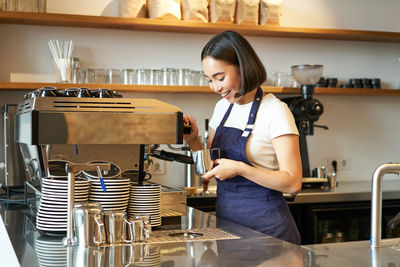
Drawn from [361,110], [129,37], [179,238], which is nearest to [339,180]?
[361,110]

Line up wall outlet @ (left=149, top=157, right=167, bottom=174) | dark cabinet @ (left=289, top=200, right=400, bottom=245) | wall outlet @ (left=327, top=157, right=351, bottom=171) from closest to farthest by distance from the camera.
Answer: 1. dark cabinet @ (left=289, top=200, right=400, bottom=245)
2. wall outlet @ (left=149, top=157, right=167, bottom=174)
3. wall outlet @ (left=327, top=157, right=351, bottom=171)

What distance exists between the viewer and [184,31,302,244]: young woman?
2131 mm

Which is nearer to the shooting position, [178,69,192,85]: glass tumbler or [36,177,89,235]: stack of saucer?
[36,177,89,235]: stack of saucer

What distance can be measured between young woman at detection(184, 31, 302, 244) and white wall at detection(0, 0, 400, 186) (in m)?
1.44

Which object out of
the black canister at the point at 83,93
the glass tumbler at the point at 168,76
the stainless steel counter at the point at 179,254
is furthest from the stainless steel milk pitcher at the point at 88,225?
the glass tumbler at the point at 168,76

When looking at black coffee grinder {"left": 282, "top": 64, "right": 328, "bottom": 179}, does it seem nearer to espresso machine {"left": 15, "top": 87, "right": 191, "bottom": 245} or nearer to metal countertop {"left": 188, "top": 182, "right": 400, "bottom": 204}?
metal countertop {"left": 188, "top": 182, "right": 400, "bottom": 204}

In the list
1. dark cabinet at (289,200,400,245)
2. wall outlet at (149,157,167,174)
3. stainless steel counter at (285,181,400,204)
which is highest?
wall outlet at (149,157,167,174)

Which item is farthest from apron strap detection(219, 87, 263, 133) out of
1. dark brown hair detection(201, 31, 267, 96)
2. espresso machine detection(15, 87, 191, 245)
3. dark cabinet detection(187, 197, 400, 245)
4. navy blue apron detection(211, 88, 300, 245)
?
dark cabinet detection(187, 197, 400, 245)

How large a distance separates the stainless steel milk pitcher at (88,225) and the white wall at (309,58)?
80.0 inches

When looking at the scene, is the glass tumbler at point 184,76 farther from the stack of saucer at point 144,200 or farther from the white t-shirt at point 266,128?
→ the stack of saucer at point 144,200

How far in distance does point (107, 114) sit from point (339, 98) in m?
2.69

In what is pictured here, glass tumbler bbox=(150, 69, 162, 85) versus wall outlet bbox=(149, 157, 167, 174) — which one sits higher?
glass tumbler bbox=(150, 69, 162, 85)

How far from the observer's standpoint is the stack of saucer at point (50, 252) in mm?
1454

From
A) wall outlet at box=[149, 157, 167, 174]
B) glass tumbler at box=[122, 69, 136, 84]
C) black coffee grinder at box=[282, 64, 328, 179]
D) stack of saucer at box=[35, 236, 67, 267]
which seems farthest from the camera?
wall outlet at box=[149, 157, 167, 174]
